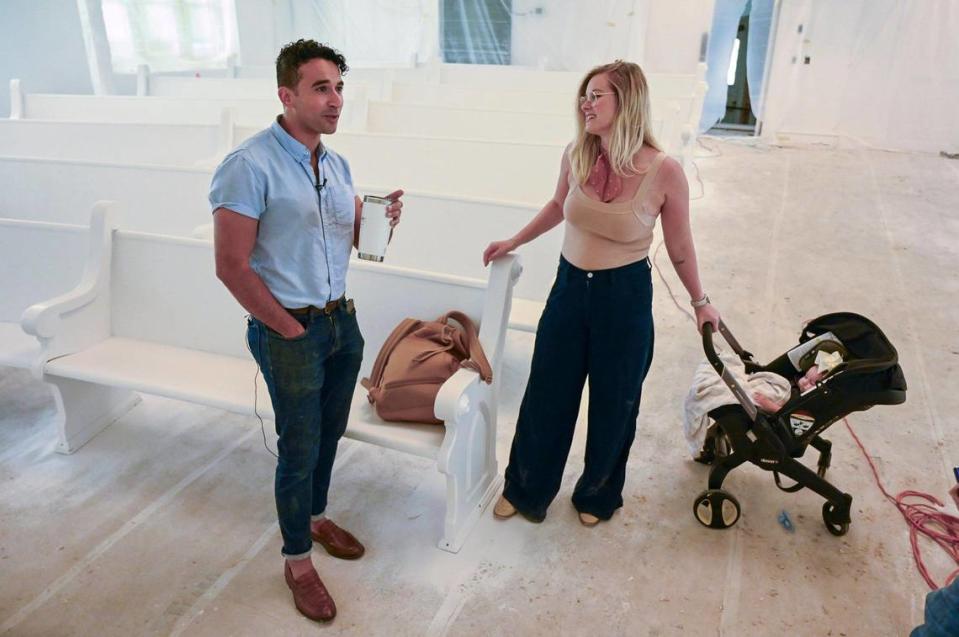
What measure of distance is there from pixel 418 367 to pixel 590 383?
529 millimetres

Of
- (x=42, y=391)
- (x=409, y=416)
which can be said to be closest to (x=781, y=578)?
(x=409, y=416)

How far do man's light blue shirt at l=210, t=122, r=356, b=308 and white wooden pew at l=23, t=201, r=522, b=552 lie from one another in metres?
0.54

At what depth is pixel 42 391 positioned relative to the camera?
3.03m

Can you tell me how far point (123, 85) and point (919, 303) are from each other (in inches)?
286

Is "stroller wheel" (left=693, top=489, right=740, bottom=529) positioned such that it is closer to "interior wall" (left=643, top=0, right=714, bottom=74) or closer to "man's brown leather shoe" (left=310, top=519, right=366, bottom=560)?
"man's brown leather shoe" (left=310, top=519, right=366, bottom=560)

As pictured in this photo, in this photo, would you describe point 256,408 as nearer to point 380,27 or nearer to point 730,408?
point 730,408

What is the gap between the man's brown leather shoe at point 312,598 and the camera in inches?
73.7

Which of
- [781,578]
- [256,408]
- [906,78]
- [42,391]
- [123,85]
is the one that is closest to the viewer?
[781,578]

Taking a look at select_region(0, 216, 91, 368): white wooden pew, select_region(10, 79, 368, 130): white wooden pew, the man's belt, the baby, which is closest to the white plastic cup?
the man's belt

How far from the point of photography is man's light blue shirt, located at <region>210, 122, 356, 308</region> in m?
1.45

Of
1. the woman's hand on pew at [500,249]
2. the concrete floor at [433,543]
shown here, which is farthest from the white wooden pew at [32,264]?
the woman's hand on pew at [500,249]

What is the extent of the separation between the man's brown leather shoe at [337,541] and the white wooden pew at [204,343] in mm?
276

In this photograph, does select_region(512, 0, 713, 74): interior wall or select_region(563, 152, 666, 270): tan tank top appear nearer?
select_region(563, 152, 666, 270): tan tank top

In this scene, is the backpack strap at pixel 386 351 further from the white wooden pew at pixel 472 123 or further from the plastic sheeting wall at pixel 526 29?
the plastic sheeting wall at pixel 526 29
